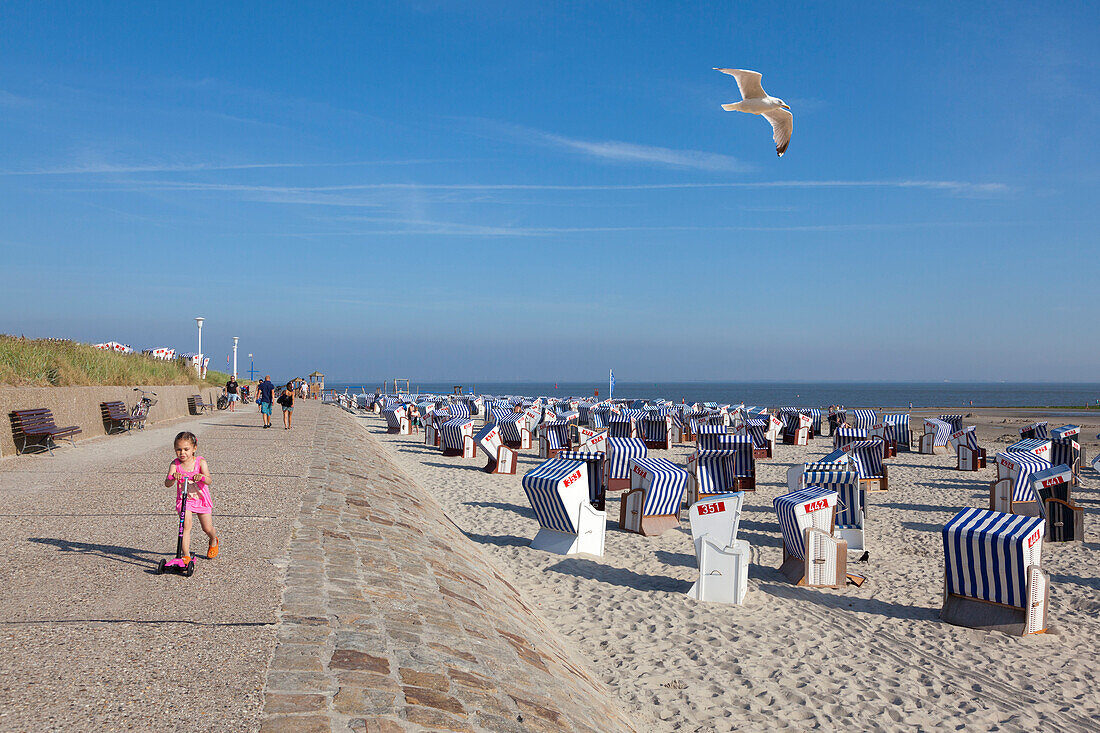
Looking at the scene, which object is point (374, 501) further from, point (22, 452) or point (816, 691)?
point (22, 452)

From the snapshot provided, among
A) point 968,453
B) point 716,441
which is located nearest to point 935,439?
point 968,453

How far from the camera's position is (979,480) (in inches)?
691

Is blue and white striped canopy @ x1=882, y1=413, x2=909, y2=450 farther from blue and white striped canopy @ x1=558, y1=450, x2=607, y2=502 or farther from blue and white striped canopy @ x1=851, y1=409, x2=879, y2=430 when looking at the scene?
blue and white striped canopy @ x1=558, y1=450, x2=607, y2=502

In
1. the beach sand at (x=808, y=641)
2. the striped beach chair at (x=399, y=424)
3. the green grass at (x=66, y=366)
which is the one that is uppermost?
the green grass at (x=66, y=366)

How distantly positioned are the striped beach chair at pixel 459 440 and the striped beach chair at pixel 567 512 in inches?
426

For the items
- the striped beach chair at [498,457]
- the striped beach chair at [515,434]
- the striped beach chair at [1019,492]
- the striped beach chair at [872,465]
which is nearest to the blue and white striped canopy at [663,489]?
the striped beach chair at [1019,492]

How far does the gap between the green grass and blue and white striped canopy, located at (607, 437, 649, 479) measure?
10.5 m

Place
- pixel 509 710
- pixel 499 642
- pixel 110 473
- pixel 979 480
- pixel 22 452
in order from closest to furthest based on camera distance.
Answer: pixel 509 710
pixel 499 642
pixel 110 473
pixel 22 452
pixel 979 480

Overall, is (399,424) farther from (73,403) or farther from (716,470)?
(716,470)

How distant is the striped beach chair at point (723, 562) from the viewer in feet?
24.6

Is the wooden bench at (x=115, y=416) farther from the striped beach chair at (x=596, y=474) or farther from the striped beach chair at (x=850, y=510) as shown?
the striped beach chair at (x=850, y=510)

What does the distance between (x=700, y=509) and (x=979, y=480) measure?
508 inches

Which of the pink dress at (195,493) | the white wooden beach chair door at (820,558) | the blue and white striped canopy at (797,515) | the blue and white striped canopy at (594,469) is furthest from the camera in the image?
the blue and white striped canopy at (594,469)

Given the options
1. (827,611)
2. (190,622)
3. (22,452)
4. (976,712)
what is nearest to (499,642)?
(190,622)
